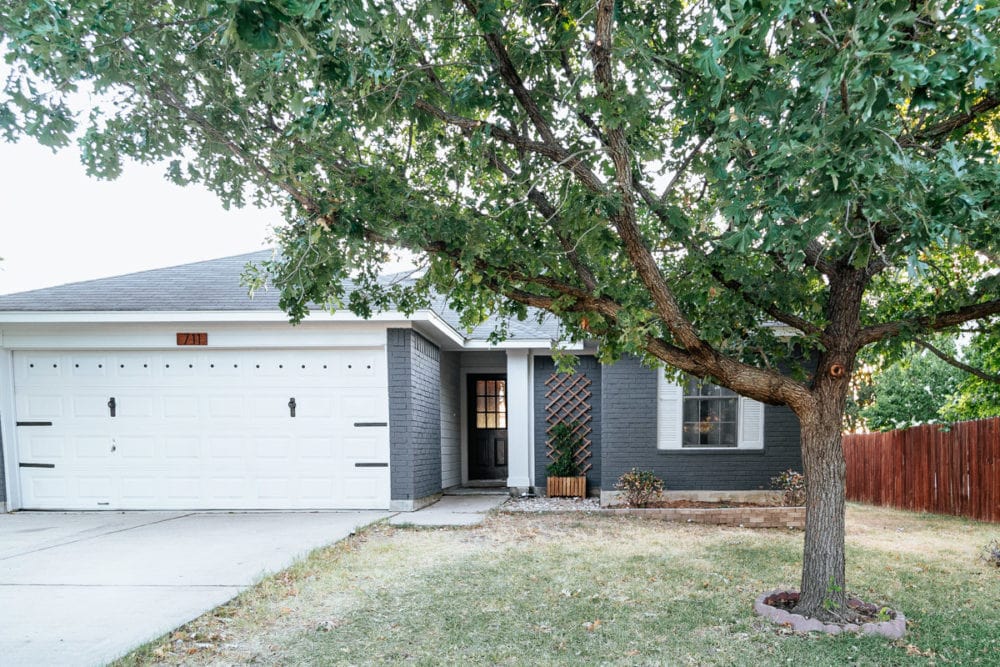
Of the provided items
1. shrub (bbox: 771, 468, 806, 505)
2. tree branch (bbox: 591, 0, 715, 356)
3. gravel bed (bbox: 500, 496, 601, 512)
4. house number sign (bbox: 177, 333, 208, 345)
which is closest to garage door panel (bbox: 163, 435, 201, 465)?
house number sign (bbox: 177, 333, 208, 345)

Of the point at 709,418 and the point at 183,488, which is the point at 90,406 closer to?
the point at 183,488

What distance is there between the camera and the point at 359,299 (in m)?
4.91

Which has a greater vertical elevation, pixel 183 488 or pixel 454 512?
pixel 183 488

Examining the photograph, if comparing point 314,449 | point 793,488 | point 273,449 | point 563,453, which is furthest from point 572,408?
point 273,449

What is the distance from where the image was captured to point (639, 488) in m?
8.95

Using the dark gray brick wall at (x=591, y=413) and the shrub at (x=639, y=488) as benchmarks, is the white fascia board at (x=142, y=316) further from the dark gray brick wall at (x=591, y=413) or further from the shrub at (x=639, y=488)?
the shrub at (x=639, y=488)

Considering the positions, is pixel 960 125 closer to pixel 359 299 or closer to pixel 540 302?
pixel 540 302

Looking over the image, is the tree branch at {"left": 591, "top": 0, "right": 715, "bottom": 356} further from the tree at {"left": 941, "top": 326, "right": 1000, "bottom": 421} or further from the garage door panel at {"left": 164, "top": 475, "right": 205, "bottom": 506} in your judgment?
the garage door panel at {"left": 164, "top": 475, "right": 205, "bottom": 506}

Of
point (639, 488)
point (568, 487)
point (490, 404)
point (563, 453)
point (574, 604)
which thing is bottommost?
point (568, 487)

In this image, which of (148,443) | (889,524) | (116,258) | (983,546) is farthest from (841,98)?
(116,258)

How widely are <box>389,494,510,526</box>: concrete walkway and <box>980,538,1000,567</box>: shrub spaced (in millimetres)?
5222

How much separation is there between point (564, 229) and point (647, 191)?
0.69 meters

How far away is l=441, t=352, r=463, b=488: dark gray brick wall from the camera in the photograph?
11289mm

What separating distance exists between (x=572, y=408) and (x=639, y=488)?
216cm
